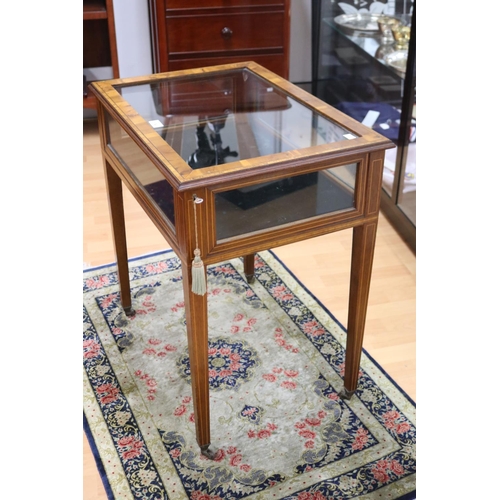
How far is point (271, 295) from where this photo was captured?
268 centimetres

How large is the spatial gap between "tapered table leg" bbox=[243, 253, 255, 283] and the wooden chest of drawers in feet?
4.71

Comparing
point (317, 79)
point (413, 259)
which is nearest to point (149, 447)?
point (413, 259)

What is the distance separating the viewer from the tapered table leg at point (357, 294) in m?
1.89

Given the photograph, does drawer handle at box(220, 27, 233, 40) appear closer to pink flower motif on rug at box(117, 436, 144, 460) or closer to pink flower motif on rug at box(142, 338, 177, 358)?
pink flower motif on rug at box(142, 338, 177, 358)

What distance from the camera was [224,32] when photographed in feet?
11.7

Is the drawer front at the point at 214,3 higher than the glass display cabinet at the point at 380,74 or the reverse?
higher

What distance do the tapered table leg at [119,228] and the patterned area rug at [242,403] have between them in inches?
3.5

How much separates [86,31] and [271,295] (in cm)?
229

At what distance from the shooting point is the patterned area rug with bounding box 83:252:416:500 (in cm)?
186

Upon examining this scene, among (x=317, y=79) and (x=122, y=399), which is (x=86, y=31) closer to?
(x=317, y=79)

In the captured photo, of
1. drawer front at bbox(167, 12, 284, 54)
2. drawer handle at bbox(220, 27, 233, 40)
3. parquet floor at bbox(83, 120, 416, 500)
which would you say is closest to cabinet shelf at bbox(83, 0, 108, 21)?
drawer front at bbox(167, 12, 284, 54)

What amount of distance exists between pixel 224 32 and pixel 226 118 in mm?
1735

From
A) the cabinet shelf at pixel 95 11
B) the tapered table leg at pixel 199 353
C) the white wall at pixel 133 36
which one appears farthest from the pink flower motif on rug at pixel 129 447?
the white wall at pixel 133 36

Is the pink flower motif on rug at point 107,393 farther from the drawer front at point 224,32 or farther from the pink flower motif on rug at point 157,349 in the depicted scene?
the drawer front at point 224,32
